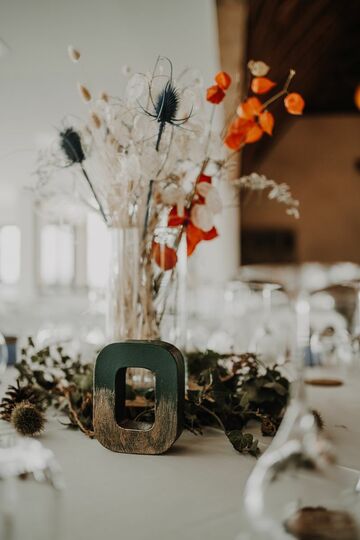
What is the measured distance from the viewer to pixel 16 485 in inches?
31.0

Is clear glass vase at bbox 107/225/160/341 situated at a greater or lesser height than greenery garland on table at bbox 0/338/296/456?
greater

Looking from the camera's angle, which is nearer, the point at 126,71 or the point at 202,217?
the point at 202,217

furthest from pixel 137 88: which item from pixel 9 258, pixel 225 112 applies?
pixel 9 258

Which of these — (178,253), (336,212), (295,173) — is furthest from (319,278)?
(178,253)

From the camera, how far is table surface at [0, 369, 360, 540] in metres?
0.68

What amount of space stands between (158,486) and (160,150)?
694 millimetres

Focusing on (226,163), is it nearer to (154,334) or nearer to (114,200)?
(114,200)

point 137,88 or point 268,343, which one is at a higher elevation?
point 137,88

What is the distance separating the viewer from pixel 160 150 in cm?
120

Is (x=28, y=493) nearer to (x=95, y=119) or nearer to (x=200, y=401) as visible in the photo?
(x=200, y=401)

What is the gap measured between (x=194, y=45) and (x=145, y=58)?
411 millimetres

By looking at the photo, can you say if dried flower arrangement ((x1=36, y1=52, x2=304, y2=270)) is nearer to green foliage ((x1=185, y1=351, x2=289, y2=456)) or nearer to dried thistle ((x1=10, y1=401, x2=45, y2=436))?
green foliage ((x1=185, y1=351, x2=289, y2=456))

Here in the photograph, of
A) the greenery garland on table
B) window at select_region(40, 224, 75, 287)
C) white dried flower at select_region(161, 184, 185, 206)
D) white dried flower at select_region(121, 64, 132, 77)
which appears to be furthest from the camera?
window at select_region(40, 224, 75, 287)

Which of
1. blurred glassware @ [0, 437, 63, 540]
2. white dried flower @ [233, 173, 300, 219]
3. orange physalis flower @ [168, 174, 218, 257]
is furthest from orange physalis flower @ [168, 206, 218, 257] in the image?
blurred glassware @ [0, 437, 63, 540]
